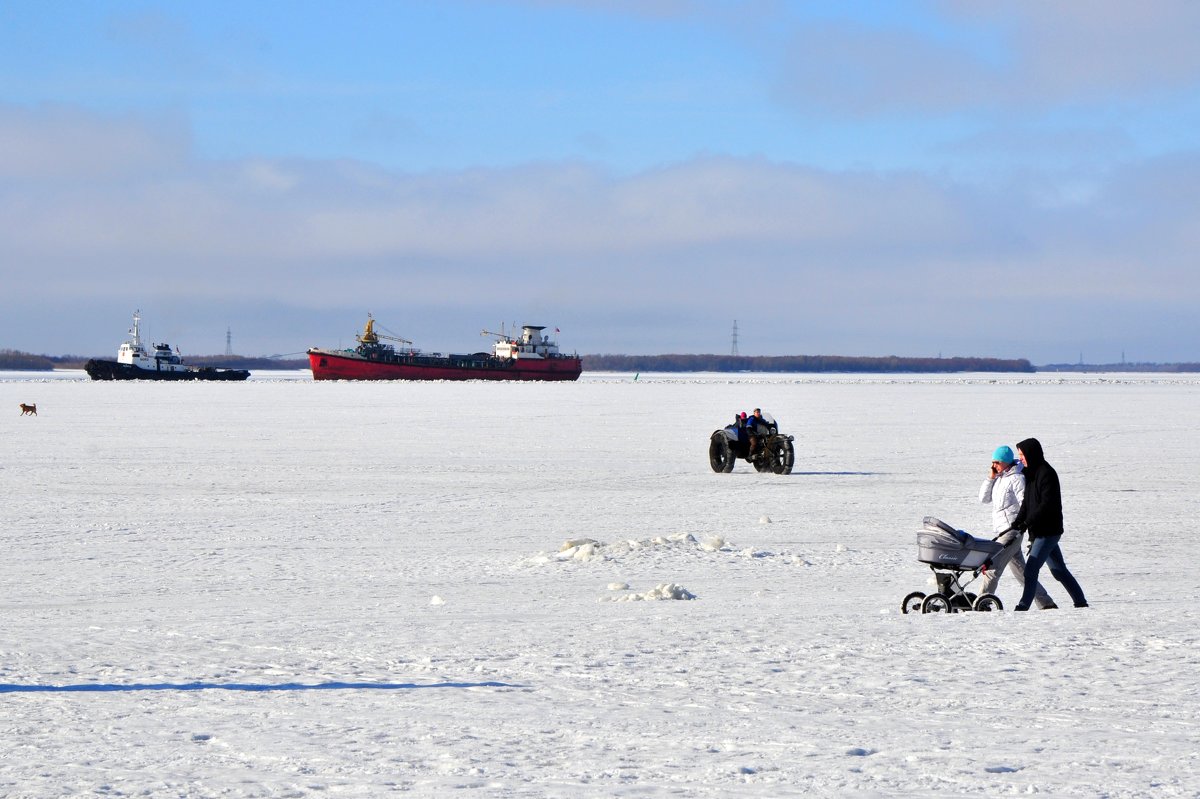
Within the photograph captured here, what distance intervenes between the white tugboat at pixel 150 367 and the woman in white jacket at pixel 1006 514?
355 feet

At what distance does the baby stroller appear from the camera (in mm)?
9078

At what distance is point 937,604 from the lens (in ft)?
30.7

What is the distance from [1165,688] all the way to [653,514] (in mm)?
9232

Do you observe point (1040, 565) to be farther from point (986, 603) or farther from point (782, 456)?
point (782, 456)

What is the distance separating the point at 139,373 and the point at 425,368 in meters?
23.7

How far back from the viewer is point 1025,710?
6.63 metres

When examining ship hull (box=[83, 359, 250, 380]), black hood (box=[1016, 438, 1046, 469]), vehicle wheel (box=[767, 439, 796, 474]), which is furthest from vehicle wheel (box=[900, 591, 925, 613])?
ship hull (box=[83, 359, 250, 380])

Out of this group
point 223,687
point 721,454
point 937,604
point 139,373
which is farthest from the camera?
point 139,373

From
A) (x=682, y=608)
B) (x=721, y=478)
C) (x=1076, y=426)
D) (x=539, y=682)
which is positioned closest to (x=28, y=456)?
(x=721, y=478)

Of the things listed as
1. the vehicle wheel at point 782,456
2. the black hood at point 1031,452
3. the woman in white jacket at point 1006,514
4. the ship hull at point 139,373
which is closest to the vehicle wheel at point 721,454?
the vehicle wheel at point 782,456

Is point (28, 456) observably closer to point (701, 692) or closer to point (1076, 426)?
point (701, 692)

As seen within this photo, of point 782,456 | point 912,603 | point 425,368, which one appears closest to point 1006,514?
point 912,603

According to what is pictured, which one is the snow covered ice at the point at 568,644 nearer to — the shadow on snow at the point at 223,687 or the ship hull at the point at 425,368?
the shadow on snow at the point at 223,687

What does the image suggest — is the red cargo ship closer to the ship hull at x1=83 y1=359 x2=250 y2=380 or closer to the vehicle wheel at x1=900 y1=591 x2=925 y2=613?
the ship hull at x1=83 y1=359 x2=250 y2=380
